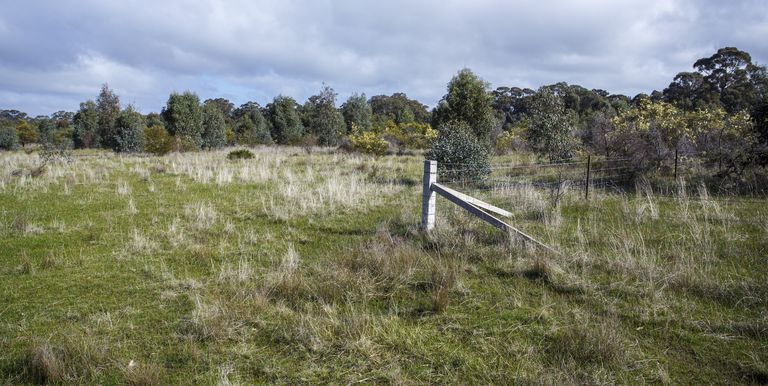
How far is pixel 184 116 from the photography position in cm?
2919

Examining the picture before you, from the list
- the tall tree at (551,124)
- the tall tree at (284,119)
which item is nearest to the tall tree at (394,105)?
the tall tree at (284,119)

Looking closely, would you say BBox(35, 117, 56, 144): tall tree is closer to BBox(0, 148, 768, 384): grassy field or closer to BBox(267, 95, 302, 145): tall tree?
BBox(267, 95, 302, 145): tall tree

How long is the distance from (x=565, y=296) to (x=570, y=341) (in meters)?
1.03

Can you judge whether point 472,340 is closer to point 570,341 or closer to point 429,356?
point 429,356

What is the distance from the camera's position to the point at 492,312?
4.20 meters

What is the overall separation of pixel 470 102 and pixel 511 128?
1474cm

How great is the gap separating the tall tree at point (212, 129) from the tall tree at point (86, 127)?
15.9m

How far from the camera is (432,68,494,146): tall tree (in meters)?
19.9

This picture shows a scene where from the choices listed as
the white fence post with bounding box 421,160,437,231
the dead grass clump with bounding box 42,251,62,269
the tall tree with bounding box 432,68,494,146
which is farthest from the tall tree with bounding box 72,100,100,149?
the white fence post with bounding box 421,160,437,231

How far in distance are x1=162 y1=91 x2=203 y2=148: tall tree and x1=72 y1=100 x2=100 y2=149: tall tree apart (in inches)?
636

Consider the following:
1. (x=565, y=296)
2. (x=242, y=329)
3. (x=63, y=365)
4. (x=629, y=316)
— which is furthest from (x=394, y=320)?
(x=63, y=365)

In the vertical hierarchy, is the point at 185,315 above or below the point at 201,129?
below

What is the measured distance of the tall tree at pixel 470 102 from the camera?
19.9 metres

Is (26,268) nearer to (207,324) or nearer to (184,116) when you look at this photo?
(207,324)
